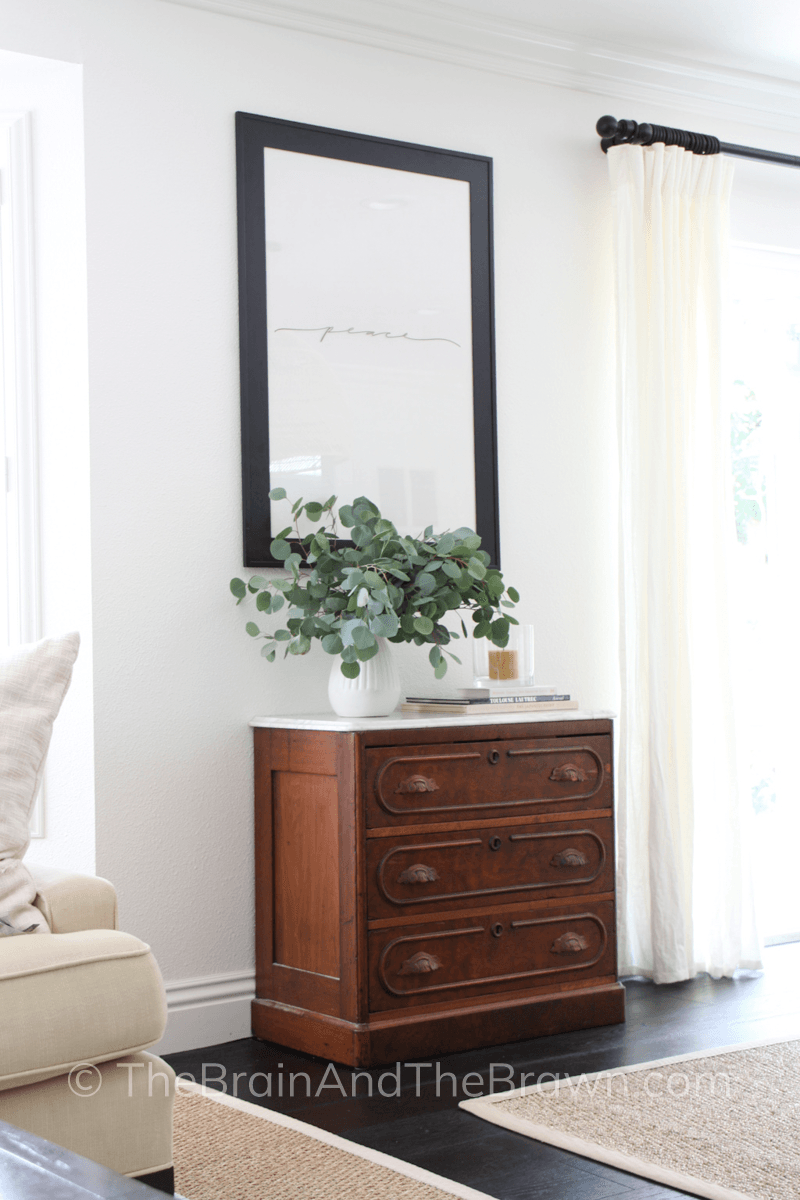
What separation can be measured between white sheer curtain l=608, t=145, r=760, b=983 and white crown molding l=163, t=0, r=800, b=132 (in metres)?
0.27

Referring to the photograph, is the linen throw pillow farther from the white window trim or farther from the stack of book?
the stack of book

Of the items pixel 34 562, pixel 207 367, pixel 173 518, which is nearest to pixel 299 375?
pixel 207 367

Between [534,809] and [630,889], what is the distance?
665mm

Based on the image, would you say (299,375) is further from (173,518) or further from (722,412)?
(722,412)

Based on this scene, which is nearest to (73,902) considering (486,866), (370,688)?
(370,688)

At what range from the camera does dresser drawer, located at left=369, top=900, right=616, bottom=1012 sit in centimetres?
269

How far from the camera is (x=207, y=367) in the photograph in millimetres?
3025

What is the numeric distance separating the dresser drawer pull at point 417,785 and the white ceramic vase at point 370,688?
19cm

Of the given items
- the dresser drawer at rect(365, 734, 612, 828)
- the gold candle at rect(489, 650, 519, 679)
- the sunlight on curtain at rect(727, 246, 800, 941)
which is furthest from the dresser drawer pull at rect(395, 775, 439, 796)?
the sunlight on curtain at rect(727, 246, 800, 941)

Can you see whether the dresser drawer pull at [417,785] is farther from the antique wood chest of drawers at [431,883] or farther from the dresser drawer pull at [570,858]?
the dresser drawer pull at [570,858]

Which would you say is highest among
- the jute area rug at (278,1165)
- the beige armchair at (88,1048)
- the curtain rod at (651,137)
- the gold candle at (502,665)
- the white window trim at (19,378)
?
the curtain rod at (651,137)

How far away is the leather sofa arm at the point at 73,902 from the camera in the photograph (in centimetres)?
192

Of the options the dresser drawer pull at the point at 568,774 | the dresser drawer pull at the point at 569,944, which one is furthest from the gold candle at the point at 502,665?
the dresser drawer pull at the point at 569,944

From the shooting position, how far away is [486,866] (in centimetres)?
284
